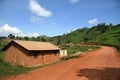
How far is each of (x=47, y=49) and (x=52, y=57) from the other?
3.63 metres

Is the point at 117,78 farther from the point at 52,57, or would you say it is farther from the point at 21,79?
the point at 52,57

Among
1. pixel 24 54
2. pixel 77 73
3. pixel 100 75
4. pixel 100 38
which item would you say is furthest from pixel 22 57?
pixel 100 38

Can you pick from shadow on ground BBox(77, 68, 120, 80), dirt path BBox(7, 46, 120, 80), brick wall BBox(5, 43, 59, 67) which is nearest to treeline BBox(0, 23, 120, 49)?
brick wall BBox(5, 43, 59, 67)

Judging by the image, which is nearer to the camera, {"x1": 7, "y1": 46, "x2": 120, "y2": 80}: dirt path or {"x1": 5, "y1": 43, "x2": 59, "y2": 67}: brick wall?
{"x1": 7, "y1": 46, "x2": 120, "y2": 80}: dirt path

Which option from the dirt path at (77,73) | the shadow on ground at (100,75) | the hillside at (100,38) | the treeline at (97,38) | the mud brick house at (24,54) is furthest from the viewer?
the hillside at (100,38)

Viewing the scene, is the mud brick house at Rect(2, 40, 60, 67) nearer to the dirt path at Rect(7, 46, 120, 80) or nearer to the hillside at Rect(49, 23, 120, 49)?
the dirt path at Rect(7, 46, 120, 80)

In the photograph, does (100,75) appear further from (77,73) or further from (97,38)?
(97,38)

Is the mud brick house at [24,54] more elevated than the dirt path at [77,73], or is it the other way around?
the mud brick house at [24,54]

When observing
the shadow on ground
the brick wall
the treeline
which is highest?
the treeline

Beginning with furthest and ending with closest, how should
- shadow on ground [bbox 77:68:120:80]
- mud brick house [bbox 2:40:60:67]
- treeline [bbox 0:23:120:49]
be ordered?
treeline [bbox 0:23:120:49] < mud brick house [bbox 2:40:60:67] < shadow on ground [bbox 77:68:120:80]

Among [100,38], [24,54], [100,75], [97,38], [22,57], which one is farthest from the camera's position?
[97,38]

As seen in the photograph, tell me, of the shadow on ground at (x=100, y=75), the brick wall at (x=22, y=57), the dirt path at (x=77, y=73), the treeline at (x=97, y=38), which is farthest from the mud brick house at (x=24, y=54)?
the treeline at (x=97, y=38)

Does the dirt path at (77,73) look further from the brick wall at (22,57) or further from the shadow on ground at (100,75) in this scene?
the brick wall at (22,57)

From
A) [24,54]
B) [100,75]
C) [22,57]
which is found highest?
[24,54]
